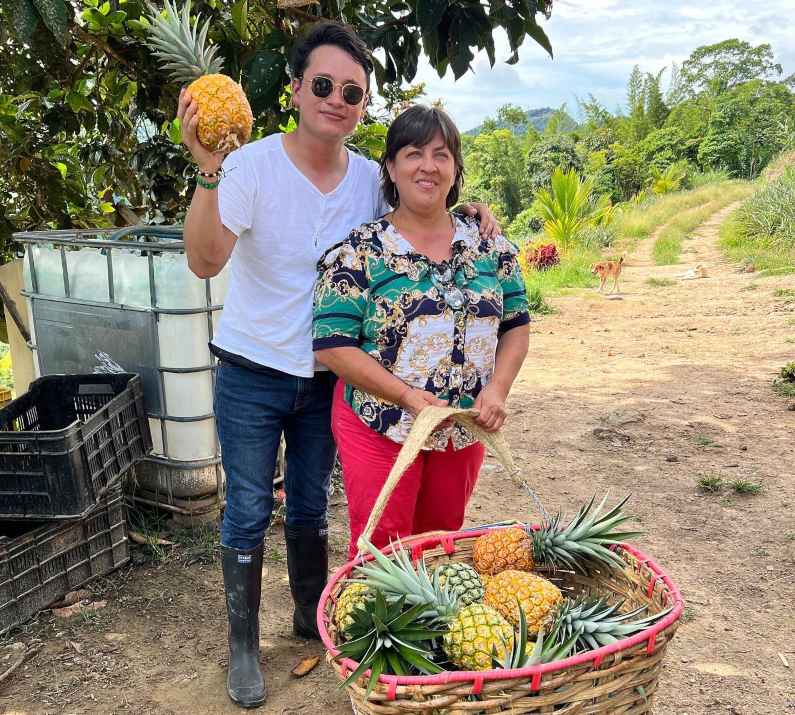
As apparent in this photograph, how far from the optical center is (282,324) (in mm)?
2416

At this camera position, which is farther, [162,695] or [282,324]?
[162,695]

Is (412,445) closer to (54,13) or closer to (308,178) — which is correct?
(308,178)

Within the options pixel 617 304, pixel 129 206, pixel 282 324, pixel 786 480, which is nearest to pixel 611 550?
pixel 282 324

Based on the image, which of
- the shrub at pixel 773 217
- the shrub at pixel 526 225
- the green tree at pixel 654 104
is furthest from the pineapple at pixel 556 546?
the green tree at pixel 654 104

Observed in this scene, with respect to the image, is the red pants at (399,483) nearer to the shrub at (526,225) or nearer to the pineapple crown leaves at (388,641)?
the pineapple crown leaves at (388,641)

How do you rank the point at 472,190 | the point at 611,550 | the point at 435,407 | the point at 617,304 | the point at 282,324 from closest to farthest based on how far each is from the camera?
the point at 435,407
the point at 611,550
the point at 282,324
the point at 617,304
the point at 472,190

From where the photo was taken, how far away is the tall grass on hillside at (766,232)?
13.3 metres

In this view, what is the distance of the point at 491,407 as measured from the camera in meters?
2.21

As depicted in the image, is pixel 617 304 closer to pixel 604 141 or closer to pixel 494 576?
pixel 494 576

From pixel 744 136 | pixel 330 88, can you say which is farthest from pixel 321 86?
pixel 744 136

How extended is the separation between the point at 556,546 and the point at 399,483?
1.68 ft

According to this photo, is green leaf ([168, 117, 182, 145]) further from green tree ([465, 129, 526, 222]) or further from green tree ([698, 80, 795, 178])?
green tree ([698, 80, 795, 178])

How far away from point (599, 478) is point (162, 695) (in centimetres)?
306

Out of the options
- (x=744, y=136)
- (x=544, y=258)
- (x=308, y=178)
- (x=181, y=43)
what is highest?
(x=744, y=136)
